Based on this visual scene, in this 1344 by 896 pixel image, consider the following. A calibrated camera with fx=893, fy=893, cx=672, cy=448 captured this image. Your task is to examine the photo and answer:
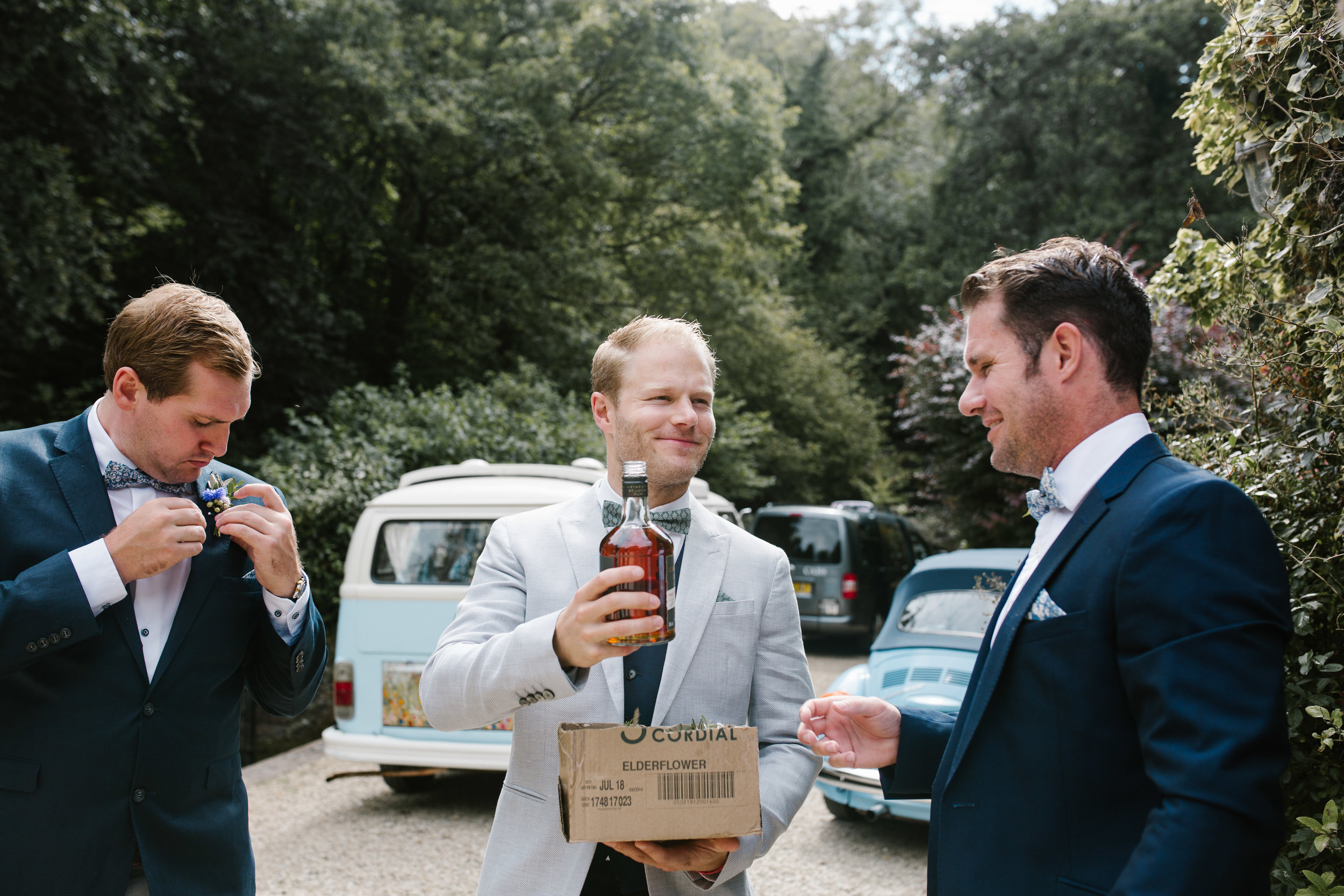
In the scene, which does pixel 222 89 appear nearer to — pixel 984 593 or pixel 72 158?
pixel 72 158

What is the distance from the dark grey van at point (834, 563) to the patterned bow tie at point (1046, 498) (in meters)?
10.8

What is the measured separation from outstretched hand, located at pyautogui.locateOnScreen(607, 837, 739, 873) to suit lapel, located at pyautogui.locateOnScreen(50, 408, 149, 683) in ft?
4.27

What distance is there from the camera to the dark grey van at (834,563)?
12.9 m

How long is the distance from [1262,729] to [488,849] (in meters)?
1.63

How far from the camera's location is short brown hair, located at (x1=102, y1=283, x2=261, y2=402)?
2242 mm

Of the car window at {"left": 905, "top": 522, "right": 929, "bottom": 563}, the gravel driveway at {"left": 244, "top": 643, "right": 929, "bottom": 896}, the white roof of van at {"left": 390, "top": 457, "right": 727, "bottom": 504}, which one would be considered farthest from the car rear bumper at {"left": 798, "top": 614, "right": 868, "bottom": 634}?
the white roof of van at {"left": 390, "top": 457, "right": 727, "bottom": 504}

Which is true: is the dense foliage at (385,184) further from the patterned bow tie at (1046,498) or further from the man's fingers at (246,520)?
the patterned bow tie at (1046,498)

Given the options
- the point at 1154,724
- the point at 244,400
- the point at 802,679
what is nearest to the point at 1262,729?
the point at 1154,724

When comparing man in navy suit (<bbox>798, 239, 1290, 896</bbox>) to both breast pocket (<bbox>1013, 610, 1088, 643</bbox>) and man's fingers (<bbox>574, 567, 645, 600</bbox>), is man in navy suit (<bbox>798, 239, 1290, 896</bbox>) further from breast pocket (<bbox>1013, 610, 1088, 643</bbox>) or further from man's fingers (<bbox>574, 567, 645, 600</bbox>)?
man's fingers (<bbox>574, 567, 645, 600</bbox>)

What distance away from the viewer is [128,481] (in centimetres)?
231

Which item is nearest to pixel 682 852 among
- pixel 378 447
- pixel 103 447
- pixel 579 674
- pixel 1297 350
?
pixel 579 674

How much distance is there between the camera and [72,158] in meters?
11.4

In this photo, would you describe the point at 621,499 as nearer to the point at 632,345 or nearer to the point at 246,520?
the point at 632,345

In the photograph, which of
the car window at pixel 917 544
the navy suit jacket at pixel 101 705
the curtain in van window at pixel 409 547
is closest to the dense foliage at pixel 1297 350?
the navy suit jacket at pixel 101 705
